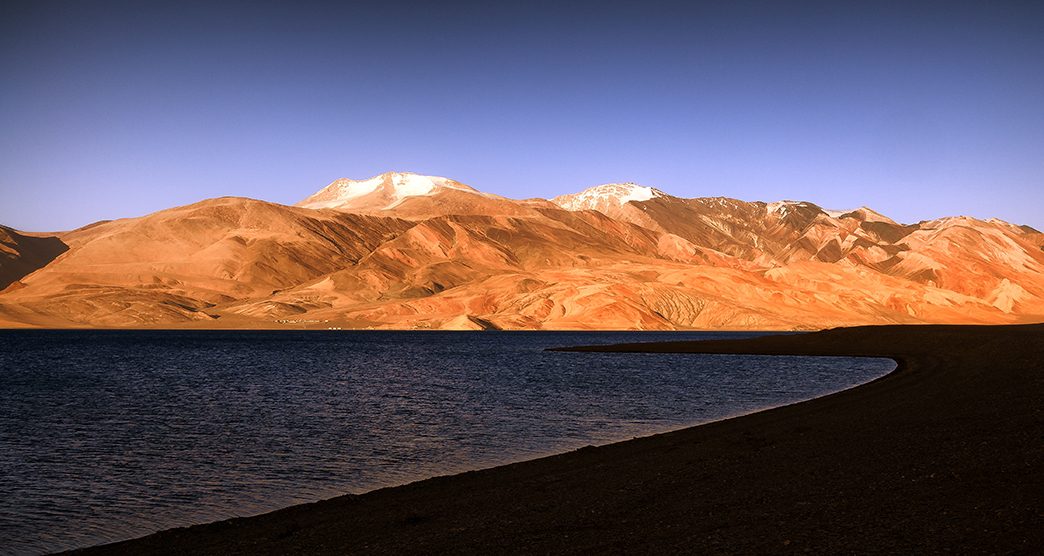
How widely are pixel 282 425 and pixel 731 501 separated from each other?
979 inches

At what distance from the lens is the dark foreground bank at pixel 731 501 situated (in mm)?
14797

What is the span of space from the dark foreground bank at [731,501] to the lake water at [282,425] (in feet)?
10.2

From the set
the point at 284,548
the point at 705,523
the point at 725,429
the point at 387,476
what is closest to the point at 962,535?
the point at 705,523

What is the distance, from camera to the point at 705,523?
1628cm

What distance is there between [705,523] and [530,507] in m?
4.51

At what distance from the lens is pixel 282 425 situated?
37750 mm

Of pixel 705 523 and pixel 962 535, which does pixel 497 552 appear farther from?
pixel 962 535

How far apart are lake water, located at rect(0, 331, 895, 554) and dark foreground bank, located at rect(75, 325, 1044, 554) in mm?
3113

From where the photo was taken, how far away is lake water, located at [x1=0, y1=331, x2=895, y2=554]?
22531mm

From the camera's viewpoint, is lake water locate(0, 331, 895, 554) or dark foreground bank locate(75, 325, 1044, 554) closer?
dark foreground bank locate(75, 325, 1044, 554)

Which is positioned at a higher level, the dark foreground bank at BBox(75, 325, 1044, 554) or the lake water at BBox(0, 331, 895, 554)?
the dark foreground bank at BBox(75, 325, 1044, 554)

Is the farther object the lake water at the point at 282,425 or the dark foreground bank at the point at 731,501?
the lake water at the point at 282,425

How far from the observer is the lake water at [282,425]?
22.5 m

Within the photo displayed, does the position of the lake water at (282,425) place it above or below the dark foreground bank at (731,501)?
below
